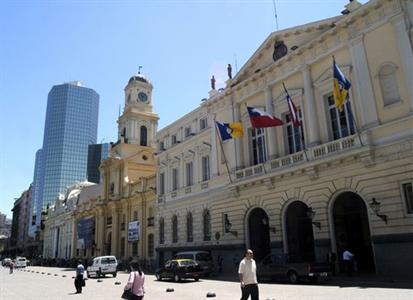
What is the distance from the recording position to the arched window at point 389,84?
2052 cm

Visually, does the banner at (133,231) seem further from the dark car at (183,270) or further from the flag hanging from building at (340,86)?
the flag hanging from building at (340,86)

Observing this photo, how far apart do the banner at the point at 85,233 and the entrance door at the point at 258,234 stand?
4230 cm

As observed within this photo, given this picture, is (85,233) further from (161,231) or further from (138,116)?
(161,231)

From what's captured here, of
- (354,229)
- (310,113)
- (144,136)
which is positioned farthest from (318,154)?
(144,136)

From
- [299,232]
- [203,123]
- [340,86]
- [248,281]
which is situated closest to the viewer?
[248,281]

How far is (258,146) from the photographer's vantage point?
2942 centimetres

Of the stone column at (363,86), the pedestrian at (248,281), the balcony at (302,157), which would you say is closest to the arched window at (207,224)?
the balcony at (302,157)

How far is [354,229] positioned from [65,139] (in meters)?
127

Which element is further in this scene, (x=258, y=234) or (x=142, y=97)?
(x=142, y=97)

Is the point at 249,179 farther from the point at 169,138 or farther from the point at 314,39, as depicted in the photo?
the point at 169,138

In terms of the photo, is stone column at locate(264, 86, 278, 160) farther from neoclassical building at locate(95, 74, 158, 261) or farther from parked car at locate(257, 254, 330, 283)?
neoclassical building at locate(95, 74, 158, 261)

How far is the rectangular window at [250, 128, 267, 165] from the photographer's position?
94.6ft

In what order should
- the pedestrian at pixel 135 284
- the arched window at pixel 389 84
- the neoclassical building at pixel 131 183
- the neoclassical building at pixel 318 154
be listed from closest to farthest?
1. the pedestrian at pixel 135 284
2. the neoclassical building at pixel 318 154
3. the arched window at pixel 389 84
4. the neoclassical building at pixel 131 183

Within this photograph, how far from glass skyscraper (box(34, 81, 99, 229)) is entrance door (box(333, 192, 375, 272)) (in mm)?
124466
